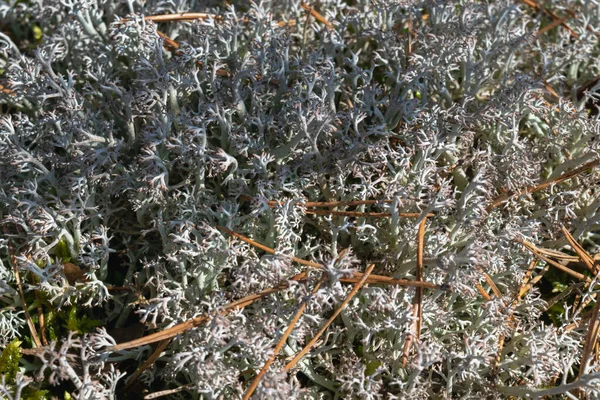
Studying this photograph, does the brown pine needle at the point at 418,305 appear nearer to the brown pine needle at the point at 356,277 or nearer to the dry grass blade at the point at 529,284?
the brown pine needle at the point at 356,277

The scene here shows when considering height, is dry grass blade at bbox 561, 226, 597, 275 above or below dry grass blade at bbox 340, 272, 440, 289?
below

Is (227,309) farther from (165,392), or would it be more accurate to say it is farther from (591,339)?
(591,339)

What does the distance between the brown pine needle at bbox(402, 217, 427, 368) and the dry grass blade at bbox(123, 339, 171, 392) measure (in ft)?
2.86

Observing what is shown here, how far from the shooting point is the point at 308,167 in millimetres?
2545

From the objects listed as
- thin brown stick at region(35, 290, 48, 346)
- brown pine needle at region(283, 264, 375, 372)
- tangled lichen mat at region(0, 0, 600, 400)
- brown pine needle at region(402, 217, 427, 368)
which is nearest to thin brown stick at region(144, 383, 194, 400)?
tangled lichen mat at region(0, 0, 600, 400)

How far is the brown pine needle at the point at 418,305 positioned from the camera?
2.30 m

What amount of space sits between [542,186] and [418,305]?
0.82 m

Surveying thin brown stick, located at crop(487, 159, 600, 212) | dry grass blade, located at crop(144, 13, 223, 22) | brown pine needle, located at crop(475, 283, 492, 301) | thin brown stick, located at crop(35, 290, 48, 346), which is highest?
dry grass blade, located at crop(144, 13, 223, 22)

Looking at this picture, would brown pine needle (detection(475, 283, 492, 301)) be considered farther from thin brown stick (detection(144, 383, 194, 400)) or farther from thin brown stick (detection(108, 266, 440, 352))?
thin brown stick (detection(144, 383, 194, 400))

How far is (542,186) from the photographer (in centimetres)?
270

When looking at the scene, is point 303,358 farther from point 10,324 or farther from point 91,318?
point 10,324

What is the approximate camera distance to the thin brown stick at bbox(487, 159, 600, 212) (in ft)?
8.52

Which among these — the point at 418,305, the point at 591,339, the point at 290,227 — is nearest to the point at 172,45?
the point at 290,227

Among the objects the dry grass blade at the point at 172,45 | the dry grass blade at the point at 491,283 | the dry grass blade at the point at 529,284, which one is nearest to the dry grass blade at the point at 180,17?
the dry grass blade at the point at 172,45
